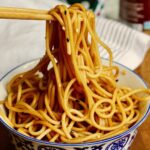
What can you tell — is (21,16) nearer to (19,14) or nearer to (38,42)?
(19,14)

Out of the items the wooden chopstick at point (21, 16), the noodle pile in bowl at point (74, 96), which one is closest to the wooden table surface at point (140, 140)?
the noodle pile in bowl at point (74, 96)

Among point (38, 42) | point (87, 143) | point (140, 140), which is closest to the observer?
point (87, 143)

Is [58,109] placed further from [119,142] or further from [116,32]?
[116,32]

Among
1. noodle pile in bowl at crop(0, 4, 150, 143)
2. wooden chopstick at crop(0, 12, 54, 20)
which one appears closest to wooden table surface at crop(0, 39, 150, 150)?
noodle pile in bowl at crop(0, 4, 150, 143)

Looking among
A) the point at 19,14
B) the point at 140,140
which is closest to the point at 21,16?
the point at 19,14

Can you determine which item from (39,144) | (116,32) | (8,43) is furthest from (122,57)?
(39,144)

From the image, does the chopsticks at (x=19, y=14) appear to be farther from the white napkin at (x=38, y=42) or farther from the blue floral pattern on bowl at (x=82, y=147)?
the white napkin at (x=38, y=42)
